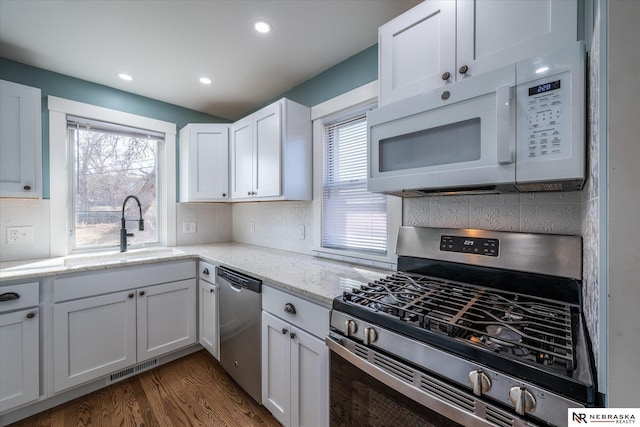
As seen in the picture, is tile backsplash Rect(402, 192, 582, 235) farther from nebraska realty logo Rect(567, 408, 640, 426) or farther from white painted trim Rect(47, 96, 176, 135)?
white painted trim Rect(47, 96, 176, 135)

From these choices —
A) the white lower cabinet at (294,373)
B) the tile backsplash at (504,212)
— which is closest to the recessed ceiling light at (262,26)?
the tile backsplash at (504,212)

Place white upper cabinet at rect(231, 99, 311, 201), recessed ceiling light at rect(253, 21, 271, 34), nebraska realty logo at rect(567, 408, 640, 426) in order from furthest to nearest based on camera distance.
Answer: white upper cabinet at rect(231, 99, 311, 201) → recessed ceiling light at rect(253, 21, 271, 34) → nebraska realty logo at rect(567, 408, 640, 426)

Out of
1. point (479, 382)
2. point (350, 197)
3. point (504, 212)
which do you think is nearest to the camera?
point (479, 382)

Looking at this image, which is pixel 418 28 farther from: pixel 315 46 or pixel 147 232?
pixel 147 232

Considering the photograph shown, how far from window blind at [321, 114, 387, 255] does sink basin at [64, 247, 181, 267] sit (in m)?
1.43

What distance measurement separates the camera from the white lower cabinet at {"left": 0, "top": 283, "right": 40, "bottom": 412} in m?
1.47

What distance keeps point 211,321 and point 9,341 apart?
110cm

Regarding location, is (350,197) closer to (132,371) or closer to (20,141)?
(132,371)

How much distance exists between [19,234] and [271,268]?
1.95 metres

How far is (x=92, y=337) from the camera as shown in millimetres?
1770

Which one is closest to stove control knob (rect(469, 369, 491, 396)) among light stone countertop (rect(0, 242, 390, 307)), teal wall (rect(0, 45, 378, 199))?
light stone countertop (rect(0, 242, 390, 307))

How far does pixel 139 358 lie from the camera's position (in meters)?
1.95

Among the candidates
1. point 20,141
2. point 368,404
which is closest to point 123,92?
point 20,141

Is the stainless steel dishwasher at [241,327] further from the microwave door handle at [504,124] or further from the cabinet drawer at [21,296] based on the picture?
the microwave door handle at [504,124]
